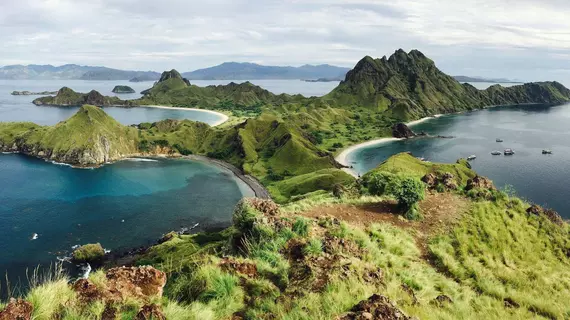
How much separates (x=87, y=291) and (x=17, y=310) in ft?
5.91

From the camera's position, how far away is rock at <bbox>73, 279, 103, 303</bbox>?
9.14 m

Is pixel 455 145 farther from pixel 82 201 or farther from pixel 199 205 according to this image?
pixel 82 201

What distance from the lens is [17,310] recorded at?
302 inches

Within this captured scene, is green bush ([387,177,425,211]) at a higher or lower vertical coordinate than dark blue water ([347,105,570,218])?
higher

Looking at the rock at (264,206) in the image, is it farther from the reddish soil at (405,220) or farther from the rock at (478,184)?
the rock at (478,184)

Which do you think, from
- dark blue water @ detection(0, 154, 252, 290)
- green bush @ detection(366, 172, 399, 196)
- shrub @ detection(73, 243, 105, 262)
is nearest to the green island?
green bush @ detection(366, 172, 399, 196)

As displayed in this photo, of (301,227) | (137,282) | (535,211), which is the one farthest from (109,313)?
(535,211)

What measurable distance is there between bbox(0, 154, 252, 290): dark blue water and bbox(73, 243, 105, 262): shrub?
4823mm

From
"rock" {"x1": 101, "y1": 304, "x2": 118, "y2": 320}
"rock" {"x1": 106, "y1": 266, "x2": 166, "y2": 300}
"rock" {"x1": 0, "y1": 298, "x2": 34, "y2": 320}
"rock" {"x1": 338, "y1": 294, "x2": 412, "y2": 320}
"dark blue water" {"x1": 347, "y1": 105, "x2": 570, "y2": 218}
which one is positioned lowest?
"dark blue water" {"x1": 347, "y1": 105, "x2": 570, "y2": 218}

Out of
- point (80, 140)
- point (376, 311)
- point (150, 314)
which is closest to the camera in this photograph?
point (376, 311)

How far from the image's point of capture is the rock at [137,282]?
395 inches

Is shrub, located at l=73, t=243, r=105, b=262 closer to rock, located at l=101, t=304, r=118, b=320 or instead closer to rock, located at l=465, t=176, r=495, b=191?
rock, located at l=465, t=176, r=495, b=191

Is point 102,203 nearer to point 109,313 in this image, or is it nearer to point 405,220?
point 405,220

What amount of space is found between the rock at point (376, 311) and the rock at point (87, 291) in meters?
6.40
